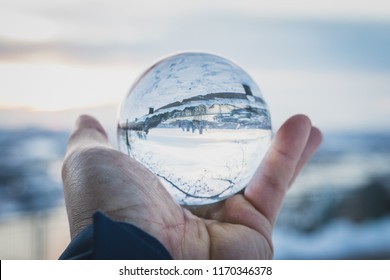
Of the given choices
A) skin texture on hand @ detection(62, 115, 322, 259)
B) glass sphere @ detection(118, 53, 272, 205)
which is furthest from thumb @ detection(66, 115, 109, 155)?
glass sphere @ detection(118, 53, 272, 205)

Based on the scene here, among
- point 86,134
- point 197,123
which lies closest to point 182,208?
point 197,123

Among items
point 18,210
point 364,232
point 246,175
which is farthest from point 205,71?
point 364,232

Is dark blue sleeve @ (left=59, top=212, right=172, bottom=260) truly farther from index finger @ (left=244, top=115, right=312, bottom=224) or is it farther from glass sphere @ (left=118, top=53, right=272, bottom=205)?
index finger @ (left=244, top=115, right=312, bottom=224)

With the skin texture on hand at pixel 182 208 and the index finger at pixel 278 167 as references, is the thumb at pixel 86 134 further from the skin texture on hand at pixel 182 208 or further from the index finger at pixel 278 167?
the index finger at pixel 278 167

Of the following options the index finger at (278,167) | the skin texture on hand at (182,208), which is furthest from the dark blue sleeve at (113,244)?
the index finger at (278,167)

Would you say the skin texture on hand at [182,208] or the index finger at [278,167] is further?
the index finger at [278,167]

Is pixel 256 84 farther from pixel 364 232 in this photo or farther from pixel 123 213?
pixel 364 232

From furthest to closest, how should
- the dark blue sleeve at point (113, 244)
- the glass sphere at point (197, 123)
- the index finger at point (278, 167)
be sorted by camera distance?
the index finger at point (278, 167) < the glass sphere at point (197, 123) < the dark blue sleeve at point (113, 244)

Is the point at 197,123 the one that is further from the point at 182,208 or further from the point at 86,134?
the point at 86,134
